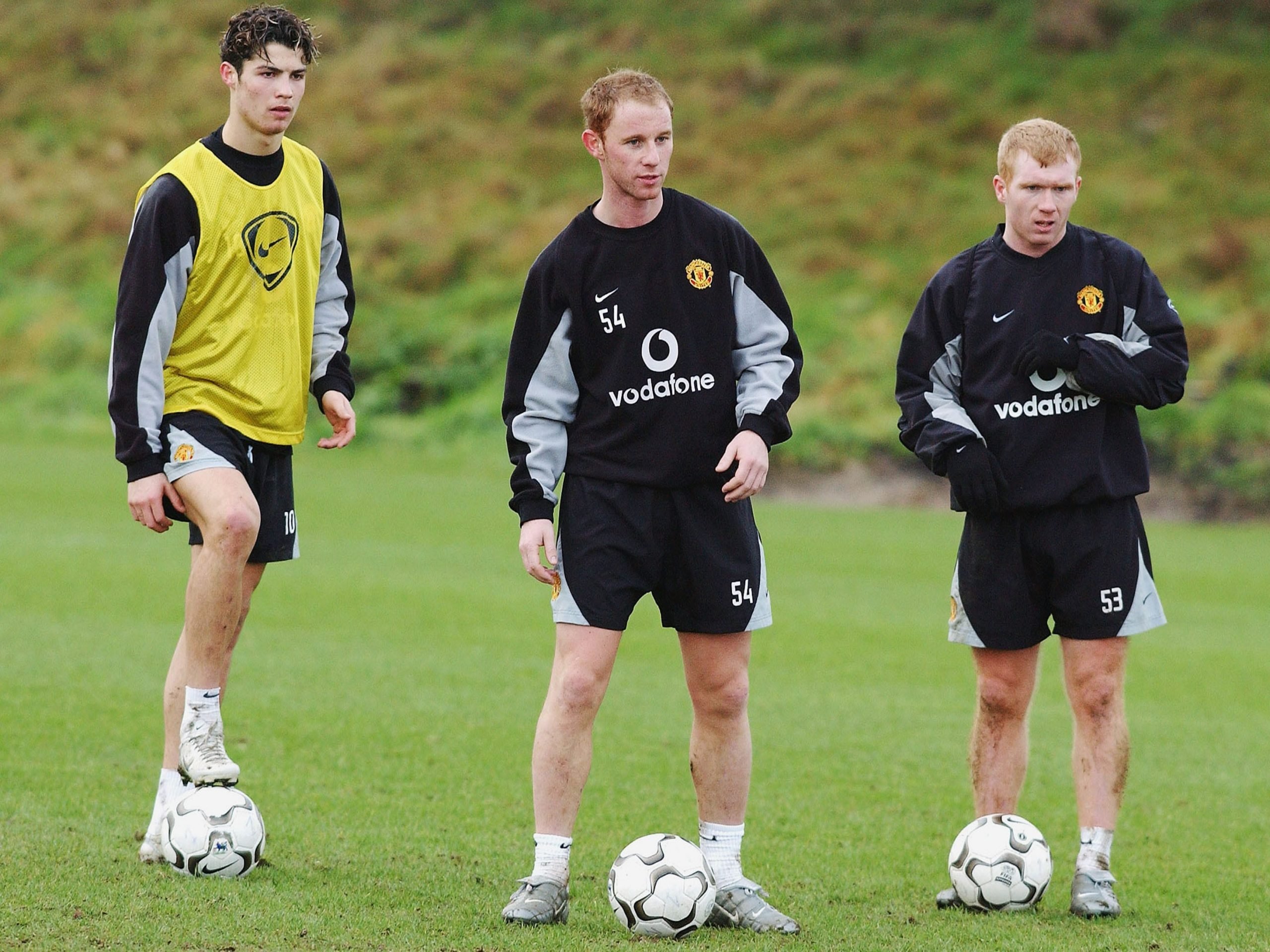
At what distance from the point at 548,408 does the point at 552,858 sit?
49.1 inches

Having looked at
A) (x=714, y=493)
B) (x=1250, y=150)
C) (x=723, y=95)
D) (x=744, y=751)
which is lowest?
(x=744, y=751)

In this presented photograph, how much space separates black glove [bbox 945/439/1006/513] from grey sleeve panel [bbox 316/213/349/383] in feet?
6.76

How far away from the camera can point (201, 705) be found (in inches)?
191

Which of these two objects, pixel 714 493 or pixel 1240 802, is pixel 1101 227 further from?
pixel 714 493

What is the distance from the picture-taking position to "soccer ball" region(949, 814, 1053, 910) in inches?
180

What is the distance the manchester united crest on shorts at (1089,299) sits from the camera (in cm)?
488

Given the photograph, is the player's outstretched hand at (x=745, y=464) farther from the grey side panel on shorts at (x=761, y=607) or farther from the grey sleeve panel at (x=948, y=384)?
the grey sleeve panel at (x=948, y=384)

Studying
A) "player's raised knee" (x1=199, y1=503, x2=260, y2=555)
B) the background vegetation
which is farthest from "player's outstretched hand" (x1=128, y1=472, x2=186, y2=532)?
the background vegetation

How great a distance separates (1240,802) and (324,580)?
24.0ft

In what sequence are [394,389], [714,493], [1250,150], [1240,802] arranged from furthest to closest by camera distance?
[1250,150] < [394,389] < [1240,802] < [714,493]

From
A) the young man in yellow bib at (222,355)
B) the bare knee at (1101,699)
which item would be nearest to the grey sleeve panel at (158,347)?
the young man in yellow bib at (222,355)

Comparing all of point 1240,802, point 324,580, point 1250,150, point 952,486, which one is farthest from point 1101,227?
point 952,486

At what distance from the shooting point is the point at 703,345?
178 inches

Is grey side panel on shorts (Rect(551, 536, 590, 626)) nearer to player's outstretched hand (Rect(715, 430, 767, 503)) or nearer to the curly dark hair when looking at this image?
player's outstretched hand (Rect(715, 430, 767, 503))
